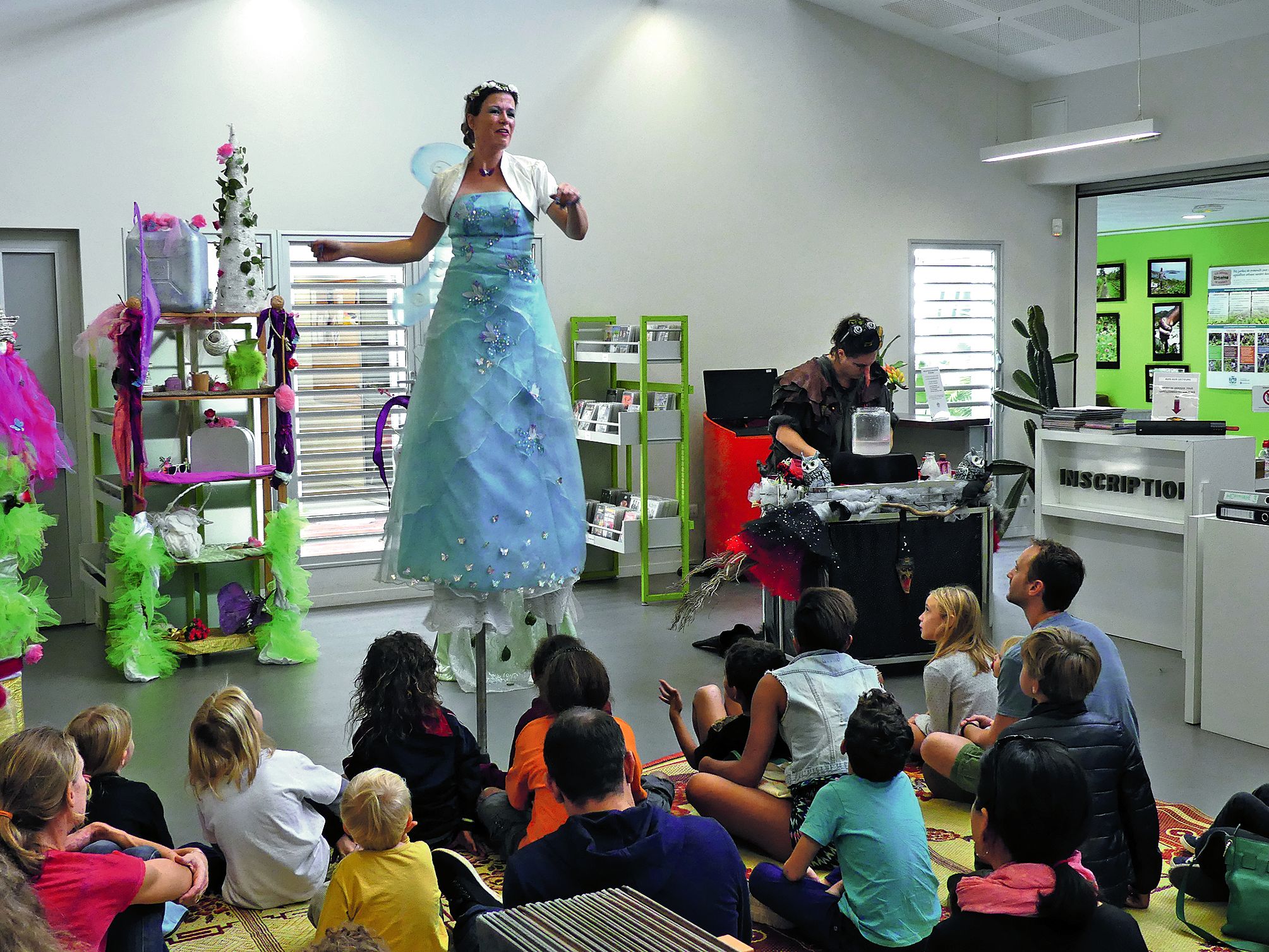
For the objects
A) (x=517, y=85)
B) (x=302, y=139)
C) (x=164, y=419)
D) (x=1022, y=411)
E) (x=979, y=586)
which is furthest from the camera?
(x=1022, y=411)

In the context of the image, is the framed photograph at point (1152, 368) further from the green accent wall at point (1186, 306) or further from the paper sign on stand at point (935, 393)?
the paper sign on stand at point (935, 393)

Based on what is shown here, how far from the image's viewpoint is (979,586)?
Result: 5.66 metres

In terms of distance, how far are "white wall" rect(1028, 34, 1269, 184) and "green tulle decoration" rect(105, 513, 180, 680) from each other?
23.0 ft

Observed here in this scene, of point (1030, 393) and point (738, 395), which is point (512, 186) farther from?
point (1030, 393)

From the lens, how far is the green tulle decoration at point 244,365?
6.11 meters

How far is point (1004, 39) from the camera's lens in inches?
339

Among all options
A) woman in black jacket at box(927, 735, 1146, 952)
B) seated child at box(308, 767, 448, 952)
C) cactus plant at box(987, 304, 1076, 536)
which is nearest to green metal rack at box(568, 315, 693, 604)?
cactus plant at box(987, 304, 1076, 536)

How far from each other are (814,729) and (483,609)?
48.5 inches

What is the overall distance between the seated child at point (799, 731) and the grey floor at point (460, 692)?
1.02 metres

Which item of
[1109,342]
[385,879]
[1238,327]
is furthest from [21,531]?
[1109,342]

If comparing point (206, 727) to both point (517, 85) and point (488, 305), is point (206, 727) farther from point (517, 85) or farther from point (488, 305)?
point (517, 85)

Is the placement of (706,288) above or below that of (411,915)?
above

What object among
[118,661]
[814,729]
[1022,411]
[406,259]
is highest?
[406,259]

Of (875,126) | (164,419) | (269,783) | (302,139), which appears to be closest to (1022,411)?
(875,126)
